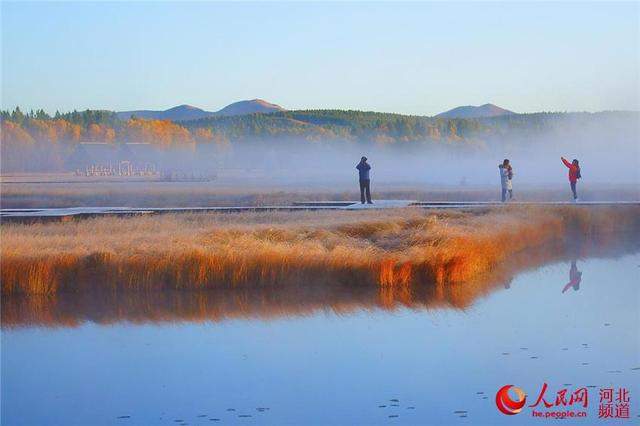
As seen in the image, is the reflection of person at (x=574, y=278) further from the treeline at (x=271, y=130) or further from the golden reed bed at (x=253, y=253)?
the treeline at (x=271, y=130)

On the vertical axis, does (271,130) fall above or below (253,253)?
above

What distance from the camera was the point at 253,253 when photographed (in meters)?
19.9

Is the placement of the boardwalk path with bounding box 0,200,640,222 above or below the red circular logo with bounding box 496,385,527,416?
above

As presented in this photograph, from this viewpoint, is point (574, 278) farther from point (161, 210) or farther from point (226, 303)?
point (161, 210)

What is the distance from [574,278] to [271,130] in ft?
450

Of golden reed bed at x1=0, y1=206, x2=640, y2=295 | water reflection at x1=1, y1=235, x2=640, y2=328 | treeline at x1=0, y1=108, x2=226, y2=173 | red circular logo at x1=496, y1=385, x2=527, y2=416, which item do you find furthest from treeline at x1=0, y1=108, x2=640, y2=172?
red circular logo at x1=496, y1=385, x2=527, y2=416

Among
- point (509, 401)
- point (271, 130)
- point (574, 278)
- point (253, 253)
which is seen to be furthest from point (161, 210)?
point (271, 130)

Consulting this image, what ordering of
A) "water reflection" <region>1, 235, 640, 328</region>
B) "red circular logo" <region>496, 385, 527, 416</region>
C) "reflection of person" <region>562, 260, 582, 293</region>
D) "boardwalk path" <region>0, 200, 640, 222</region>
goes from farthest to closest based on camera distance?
"boardwalk path" <region>0, 200, 640, 222</region>
"reflection of person" <region>562, 260, 582, 293</region>
"water reflection" <region>1, 235, 640, 328</region>
"red circular logo" <region>496, 385, 527, 416</region>

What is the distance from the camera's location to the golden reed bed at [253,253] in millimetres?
19000

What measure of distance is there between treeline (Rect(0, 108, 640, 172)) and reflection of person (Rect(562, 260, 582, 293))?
92.7 meters

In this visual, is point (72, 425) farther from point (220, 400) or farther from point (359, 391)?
point (359, 391)

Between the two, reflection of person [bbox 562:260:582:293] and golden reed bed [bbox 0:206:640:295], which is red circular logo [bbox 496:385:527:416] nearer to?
golden reed bed [bbox 0:206:640:295]

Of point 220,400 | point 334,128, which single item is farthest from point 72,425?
point 334,128

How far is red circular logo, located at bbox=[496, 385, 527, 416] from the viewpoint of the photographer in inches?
473
